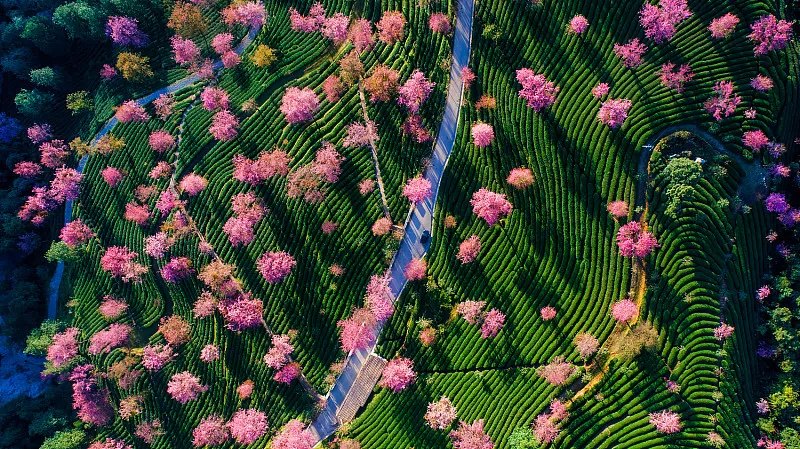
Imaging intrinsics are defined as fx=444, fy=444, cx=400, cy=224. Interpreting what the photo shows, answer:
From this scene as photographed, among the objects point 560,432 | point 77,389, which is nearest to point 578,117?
point 560,432

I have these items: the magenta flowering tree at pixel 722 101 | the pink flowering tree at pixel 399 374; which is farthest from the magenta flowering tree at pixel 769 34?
the pink flowering tree at pixel 399 374

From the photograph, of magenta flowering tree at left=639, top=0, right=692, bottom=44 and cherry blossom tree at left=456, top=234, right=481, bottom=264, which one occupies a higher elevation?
magenta flowering tree at left=639, top=0, right=692, bottom=44

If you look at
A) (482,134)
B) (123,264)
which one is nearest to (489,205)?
(482,134)

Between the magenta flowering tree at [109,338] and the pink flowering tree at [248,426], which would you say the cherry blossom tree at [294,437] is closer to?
the pink flowering tree at [248,426]

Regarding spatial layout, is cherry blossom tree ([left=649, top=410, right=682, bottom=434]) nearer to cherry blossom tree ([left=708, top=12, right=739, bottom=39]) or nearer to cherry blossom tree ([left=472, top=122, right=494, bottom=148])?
cherry blossom tree ([left=472, top=122, right=494, bottom=148])

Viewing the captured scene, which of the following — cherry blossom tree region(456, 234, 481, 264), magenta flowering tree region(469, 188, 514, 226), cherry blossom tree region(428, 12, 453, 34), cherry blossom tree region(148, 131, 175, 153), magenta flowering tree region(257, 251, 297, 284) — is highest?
cherry blossom tree region(428, 12, 453, 34)

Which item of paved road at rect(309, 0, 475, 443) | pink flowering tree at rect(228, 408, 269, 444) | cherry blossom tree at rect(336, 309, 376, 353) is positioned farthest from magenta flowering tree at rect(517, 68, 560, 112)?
pink flowering tree at rect(228, 408, 269, 444)

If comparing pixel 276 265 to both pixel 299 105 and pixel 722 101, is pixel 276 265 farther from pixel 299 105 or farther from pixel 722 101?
pixel 722 101
